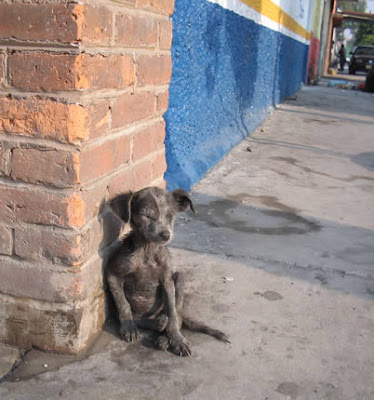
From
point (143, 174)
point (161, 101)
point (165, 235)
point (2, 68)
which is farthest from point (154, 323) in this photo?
point (2, 68)

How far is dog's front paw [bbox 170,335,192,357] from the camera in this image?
9.11ft

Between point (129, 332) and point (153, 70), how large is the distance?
1.55 meters

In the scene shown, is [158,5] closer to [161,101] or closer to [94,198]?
[161,101]

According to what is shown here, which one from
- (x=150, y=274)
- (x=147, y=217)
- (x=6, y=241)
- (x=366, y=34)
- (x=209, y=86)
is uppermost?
(x=366, y=34)

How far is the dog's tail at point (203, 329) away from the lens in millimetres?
2955

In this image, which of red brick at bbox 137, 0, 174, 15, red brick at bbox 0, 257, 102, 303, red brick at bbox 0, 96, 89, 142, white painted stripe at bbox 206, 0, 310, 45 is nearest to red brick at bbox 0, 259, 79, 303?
red brick at bbox 0, 257, 102, 303

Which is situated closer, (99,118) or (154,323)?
(99,118)

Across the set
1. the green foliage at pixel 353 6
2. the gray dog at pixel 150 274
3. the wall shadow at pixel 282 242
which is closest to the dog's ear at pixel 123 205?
the gray dog at pixel 150 274

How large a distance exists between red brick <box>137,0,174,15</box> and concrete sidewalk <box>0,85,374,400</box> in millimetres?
1764

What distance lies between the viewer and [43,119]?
8.14ft

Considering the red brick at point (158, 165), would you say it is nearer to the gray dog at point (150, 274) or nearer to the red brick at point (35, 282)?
the gray dog at point (150, 274)

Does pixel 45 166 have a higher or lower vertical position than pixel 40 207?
higher

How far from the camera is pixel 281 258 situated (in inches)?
163

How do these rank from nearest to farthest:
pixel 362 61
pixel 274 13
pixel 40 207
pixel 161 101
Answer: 1. pixel 40 207
2. pixel 161 101
3. pixel 274 13
4. pixel 362 61
